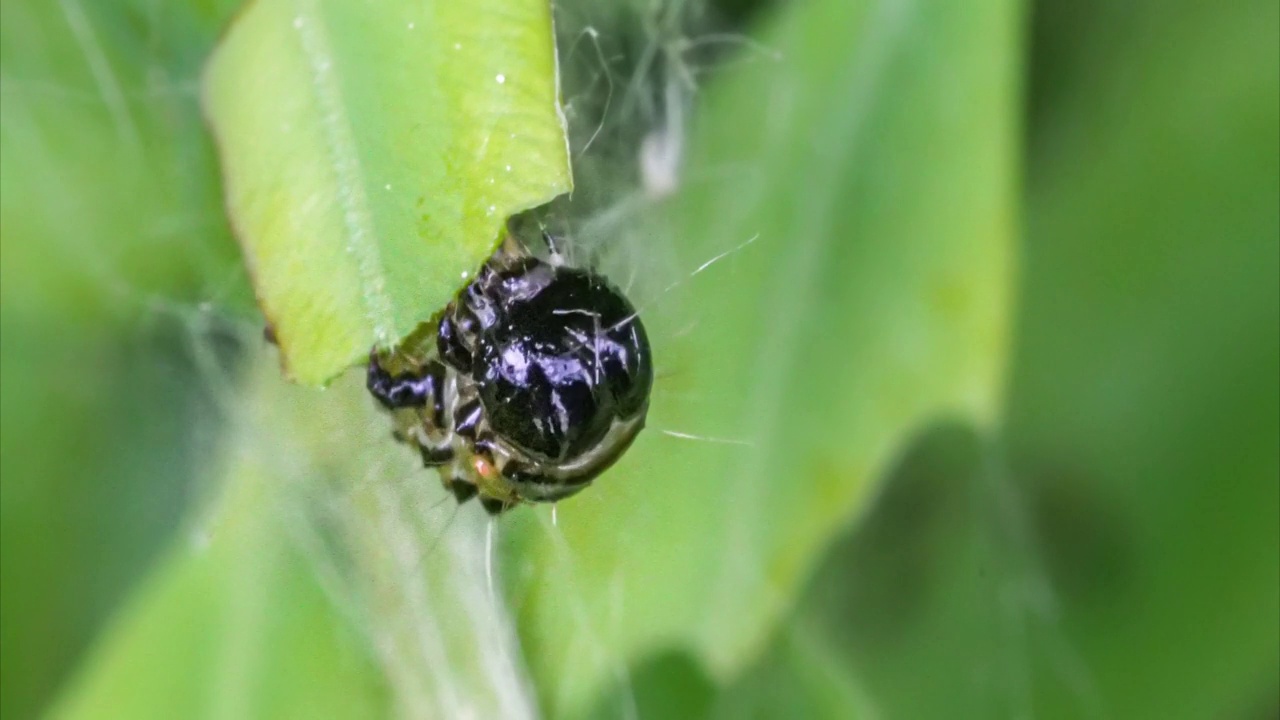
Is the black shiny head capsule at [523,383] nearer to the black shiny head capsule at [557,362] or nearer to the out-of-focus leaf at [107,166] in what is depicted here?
the black shiny head capsule at [557,362]

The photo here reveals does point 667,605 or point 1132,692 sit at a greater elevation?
point 667,605

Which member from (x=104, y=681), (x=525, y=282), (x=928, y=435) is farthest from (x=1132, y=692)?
(x=104, y=681)

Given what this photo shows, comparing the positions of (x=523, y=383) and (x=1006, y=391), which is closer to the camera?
(x=523, y=383)

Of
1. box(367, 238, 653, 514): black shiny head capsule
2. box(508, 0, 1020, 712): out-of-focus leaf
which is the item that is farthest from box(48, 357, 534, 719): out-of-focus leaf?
box(508, 0, 1020, 712): out-of-focus leaf

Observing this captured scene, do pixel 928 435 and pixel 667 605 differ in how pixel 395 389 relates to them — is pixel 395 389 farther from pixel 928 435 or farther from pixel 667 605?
pixel 928 435

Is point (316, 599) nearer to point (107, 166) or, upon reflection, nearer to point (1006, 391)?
point (107, 166)

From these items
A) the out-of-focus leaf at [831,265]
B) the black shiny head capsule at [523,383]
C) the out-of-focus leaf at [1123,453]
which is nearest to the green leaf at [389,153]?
the black shiny head capsule at [523,383]

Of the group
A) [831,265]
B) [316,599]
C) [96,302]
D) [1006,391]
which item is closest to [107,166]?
[96,302]
